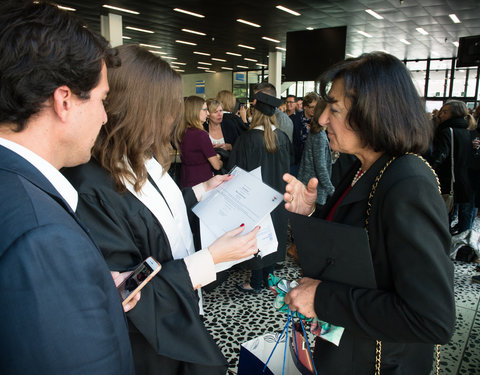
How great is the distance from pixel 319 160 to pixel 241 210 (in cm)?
248

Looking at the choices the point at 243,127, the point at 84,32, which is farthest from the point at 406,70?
the point at 243,127

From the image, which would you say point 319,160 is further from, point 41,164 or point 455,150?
point 41,164

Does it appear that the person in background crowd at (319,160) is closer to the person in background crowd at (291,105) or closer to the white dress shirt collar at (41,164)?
the person in background crowd at (291,105)

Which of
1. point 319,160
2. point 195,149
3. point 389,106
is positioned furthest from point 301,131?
point 389,106

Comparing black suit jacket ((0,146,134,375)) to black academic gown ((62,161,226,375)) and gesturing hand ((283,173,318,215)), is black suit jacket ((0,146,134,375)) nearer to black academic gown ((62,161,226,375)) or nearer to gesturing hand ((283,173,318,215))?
black academic gown ((62,161,226,375))

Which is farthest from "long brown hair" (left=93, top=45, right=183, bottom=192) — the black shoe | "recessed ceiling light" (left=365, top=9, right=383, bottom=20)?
"recessed ceiling light" (left=365, top=9, right=383, bottom=20)

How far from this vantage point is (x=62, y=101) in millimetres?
681

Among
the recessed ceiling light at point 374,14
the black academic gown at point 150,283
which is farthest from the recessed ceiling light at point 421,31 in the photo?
the black academic gown at point 150,283

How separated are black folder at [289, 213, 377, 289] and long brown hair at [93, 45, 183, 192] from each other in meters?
0.55

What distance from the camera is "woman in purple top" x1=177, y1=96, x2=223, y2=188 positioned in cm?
351

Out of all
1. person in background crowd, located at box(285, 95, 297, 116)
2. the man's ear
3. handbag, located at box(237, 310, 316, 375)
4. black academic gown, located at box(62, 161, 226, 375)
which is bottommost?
handbag, located at box(237, 310, 316, 375)

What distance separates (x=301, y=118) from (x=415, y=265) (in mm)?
4778

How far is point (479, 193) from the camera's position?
4434 millimetres

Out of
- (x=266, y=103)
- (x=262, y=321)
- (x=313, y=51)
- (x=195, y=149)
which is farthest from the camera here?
(x=313, y=51)
